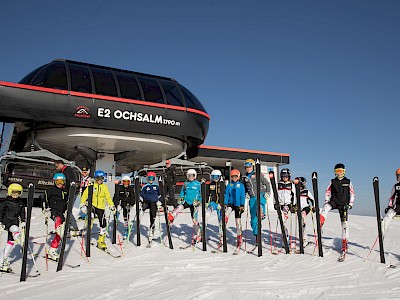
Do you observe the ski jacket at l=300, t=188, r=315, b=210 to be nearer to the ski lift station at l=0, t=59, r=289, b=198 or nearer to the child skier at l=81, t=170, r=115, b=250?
the child skier at l=81, t=170, r=115, b=250

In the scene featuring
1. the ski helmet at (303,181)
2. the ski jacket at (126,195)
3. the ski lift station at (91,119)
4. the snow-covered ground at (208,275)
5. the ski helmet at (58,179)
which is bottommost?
the snow-covered ground at (208,275)

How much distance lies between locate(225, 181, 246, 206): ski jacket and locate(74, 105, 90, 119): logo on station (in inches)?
422

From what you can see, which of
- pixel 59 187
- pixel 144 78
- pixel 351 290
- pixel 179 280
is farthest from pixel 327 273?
pixel 144 78

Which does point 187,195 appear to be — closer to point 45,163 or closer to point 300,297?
point 300,297

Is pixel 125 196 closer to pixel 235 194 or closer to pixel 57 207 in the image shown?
pixel 57 207

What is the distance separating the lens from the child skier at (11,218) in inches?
232

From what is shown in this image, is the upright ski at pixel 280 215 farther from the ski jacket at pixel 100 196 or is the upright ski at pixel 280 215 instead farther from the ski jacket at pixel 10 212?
the ski jacket at pixel 10 212

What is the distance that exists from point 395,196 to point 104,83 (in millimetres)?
14328

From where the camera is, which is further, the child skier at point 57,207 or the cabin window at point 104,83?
the cabin window at point 104,83

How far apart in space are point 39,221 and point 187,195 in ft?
19.6

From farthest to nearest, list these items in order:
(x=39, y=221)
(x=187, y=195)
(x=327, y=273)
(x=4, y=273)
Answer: (x=39, y=221) < (x=187, y=195) < (x=4, y=273) < (x=327, y=273)

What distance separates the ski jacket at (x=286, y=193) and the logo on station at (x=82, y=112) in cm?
1148

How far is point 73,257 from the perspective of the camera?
691 cm

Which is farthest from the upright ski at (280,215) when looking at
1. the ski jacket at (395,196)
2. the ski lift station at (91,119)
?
the ski lift station at (91,119)
